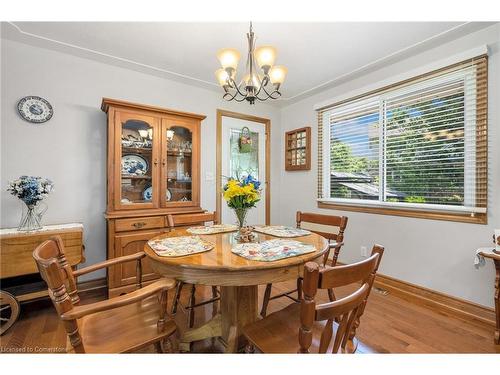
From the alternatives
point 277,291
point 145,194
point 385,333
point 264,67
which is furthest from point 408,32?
point 145,194

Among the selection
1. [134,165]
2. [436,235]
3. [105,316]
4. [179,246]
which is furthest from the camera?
[134,165]

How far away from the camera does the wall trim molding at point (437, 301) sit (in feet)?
6.19

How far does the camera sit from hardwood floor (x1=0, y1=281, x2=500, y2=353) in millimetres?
1606

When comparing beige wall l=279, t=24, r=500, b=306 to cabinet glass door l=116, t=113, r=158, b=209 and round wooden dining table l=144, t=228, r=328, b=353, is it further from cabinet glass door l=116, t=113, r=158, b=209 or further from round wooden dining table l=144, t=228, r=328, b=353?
cabinet glass door l=116, t=113, r=158, b=209

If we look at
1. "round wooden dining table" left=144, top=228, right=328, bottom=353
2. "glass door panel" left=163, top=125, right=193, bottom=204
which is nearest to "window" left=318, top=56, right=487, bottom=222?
"round wooden dining table" left=144, top=228, right=328, bottom=353

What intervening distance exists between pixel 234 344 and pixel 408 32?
8.91 ft

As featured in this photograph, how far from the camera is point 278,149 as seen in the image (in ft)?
12.9

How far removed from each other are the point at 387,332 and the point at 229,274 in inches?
58.7

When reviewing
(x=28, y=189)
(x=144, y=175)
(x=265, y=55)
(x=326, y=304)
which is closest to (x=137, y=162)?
(x=144, y=175)

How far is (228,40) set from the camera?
2102 mm

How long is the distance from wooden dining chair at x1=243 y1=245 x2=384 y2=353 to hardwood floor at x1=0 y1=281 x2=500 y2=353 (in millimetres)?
691

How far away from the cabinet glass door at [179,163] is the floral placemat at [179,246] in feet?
3.65

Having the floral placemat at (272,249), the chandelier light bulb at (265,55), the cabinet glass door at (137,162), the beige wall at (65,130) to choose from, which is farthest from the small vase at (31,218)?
the chandelier light bulb at (265,55)

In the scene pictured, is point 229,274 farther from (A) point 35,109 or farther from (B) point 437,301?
(A) point 35,109
